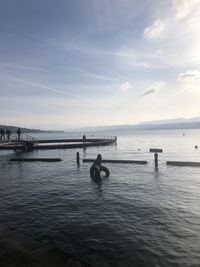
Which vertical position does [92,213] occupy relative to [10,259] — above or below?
below

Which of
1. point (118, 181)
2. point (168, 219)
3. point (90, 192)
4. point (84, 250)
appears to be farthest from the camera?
point (118, 181)

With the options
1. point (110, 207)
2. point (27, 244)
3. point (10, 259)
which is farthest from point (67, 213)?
point (10, 259)

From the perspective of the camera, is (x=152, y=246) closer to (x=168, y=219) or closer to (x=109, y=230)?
(x=109, y=230)

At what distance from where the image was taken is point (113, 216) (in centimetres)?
1638

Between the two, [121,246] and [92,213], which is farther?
[92,213]

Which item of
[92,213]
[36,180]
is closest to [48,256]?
[92,213]

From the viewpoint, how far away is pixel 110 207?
18.4 metres

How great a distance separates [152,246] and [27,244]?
609 cm

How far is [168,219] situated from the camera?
15734mm

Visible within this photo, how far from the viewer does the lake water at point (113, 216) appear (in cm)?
1159

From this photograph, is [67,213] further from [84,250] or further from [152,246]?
[152,246]

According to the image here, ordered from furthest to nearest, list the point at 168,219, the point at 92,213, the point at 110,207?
the point at 110,207 → the point at 92,213 → the point at 168,219

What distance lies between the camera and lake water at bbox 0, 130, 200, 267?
1159cm

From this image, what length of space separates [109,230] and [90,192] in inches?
357
